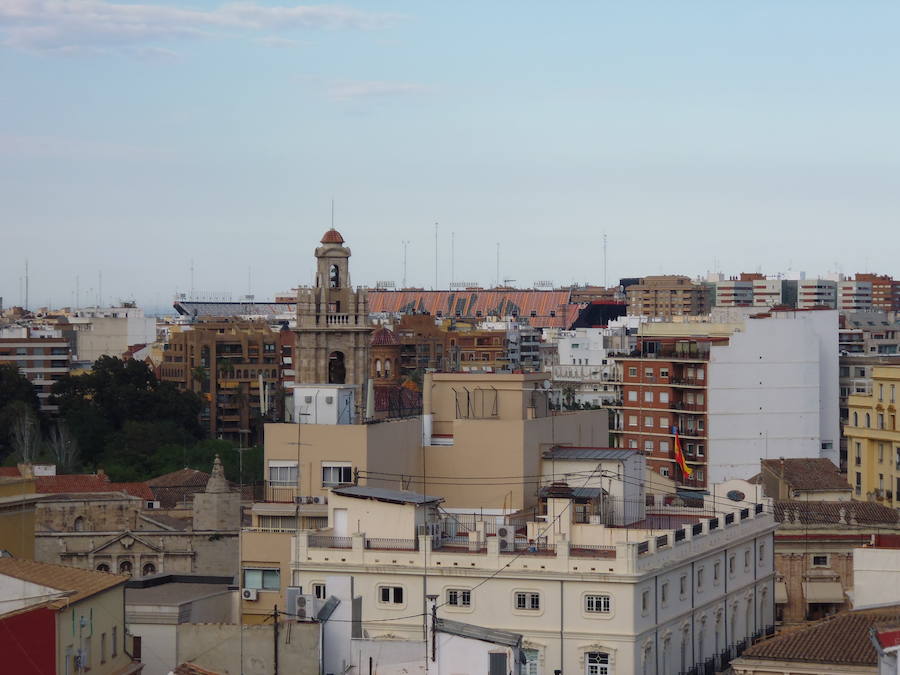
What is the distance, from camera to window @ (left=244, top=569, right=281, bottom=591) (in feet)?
164

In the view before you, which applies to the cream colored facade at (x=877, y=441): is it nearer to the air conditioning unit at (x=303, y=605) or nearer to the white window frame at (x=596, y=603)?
the white window frame at (x=596, y=603)

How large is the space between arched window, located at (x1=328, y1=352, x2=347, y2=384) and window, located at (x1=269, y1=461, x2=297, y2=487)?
1736 cm

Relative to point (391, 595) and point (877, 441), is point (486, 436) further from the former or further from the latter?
point (877, 441)

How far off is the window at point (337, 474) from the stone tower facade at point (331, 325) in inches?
696

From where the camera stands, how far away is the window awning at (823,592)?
60.7 m

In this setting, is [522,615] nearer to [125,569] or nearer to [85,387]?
[125,569]

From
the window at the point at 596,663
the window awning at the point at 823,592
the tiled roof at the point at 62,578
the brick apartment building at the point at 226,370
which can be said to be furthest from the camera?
the brick apartment building at the point at 226,370

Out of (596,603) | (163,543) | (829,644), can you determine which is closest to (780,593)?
(596,603)

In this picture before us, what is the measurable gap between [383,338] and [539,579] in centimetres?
11636

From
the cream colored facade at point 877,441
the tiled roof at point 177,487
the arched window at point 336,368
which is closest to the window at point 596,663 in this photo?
the arched window at point 336,368

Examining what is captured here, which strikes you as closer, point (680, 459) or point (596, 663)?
point (596, 663)

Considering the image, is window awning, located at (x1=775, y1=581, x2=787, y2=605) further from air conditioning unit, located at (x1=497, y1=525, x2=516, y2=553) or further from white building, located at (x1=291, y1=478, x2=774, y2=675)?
air conditioning unit, located at (x1=497, y1=525, x2=516, y2=553)

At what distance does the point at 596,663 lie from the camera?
46125mm

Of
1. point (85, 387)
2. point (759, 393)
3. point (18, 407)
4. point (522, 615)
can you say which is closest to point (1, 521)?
point (522, 615)
